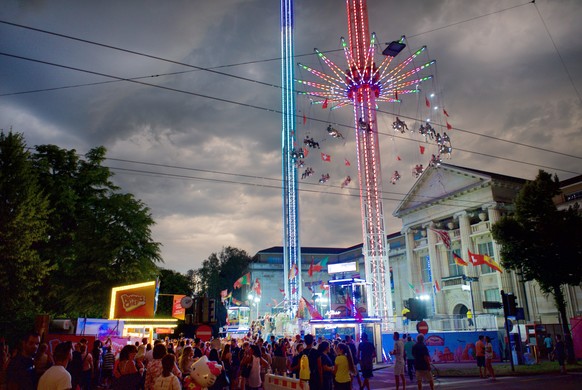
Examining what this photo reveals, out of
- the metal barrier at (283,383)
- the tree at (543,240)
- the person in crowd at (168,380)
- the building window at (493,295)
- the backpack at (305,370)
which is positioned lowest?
the metal barrier at (283,383)

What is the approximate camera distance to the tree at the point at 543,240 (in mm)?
24812

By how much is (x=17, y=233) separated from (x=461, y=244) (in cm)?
4045

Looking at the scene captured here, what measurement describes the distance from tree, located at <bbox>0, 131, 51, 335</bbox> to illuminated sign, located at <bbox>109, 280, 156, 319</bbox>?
16.6 ft

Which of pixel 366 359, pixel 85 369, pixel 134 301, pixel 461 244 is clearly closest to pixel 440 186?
pixel 461 244

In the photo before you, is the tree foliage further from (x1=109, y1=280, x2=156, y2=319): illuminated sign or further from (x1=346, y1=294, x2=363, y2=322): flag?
(x1=346, y1=294, x2=363, y2=322): flag

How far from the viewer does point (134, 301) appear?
25.9 m

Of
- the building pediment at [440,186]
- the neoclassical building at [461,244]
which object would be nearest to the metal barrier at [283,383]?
the neoclassical building at [461,244]

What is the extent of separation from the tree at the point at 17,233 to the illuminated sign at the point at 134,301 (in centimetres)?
505

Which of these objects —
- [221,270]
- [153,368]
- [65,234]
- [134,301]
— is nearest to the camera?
[153,368]

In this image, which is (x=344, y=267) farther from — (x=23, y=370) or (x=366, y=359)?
(x=23, y=370)

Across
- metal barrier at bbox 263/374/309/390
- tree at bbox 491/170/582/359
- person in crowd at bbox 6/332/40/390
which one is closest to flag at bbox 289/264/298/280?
tree at bbox 491/170/582/359

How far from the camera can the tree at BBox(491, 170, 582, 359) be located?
24.8 meters

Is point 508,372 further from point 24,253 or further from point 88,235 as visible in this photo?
point 88,235

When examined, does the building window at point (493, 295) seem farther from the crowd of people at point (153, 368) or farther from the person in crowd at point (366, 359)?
the crowd of people at point (153, 368)
